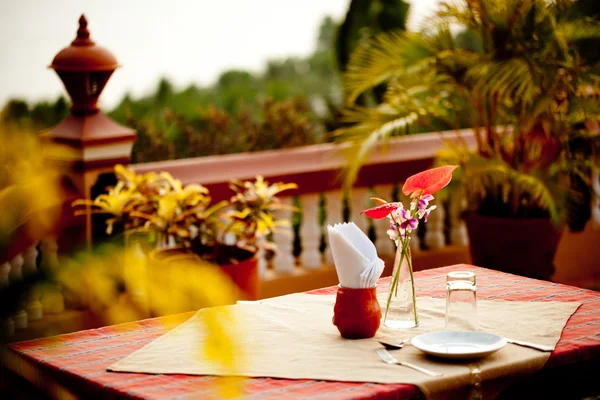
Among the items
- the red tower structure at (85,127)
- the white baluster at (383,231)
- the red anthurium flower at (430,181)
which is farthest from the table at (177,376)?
the white baluster at (383,231)

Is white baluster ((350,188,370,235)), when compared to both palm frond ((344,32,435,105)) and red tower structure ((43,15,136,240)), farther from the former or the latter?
red tower structure ((43,15,136,240))

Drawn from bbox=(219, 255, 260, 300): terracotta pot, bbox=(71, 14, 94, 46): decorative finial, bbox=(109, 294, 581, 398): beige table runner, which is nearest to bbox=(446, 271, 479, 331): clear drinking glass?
bbox=(109, 294, 581, 398): beige table runner

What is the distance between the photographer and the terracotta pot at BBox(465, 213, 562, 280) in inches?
171

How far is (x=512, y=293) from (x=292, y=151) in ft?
7.14

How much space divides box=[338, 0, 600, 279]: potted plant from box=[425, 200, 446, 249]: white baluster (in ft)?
1.07

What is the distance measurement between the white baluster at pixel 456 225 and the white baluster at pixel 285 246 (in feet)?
3.27

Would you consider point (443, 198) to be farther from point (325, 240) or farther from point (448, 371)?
point (448, 371)

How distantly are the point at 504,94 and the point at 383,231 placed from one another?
949mm

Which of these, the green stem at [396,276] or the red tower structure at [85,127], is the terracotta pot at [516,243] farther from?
the green stem at [396,276]

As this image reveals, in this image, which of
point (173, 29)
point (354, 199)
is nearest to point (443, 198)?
point (354, 199)

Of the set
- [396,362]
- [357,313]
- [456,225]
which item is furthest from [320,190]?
[396,362]

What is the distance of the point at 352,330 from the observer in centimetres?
193

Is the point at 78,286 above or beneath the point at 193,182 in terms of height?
beneath

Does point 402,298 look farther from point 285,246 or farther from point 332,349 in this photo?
point 285,246
